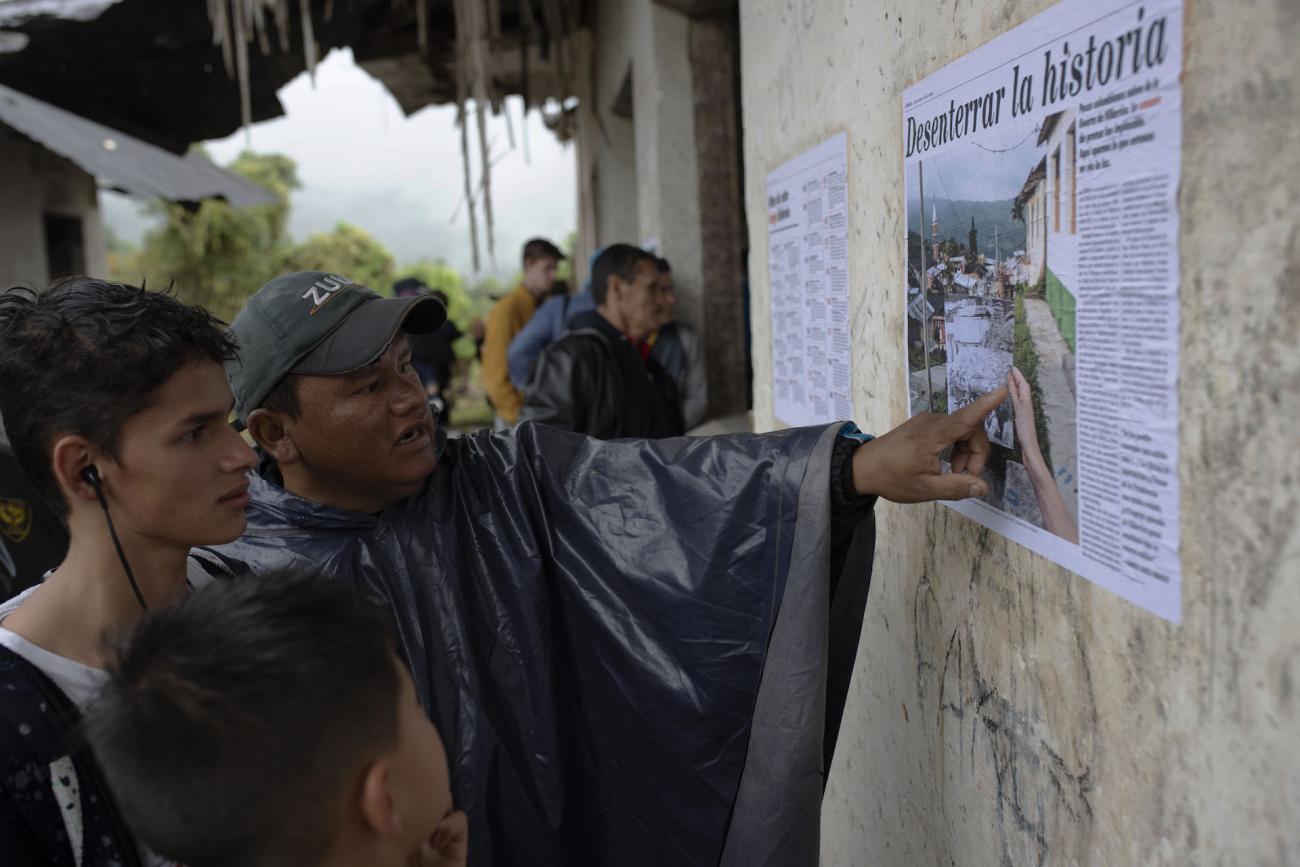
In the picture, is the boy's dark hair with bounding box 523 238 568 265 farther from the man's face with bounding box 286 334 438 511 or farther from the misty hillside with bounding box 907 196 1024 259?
the misty hillside with bounding box 907 196 1024 259

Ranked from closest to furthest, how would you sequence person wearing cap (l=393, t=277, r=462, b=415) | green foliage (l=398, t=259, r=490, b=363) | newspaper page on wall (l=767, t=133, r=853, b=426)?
newspaper page on wall (l=767, t=133, r=853, b=426) < person wearing cap (l=393, t=277, r=462, b=415) < green foliage (l=398, t=259, r=490, b=363)

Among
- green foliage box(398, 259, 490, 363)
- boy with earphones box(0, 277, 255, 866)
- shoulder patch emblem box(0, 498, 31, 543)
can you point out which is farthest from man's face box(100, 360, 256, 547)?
green foliage box(398, 259, 490, 363)

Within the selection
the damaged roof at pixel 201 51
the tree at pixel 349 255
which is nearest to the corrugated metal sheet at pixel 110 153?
the damaged roof at pixel 201 51

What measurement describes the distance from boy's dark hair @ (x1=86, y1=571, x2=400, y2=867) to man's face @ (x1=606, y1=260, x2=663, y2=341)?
3009 mm

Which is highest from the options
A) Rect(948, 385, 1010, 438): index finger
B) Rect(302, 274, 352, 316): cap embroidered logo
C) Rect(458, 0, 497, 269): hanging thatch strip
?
Rect(458, 0, 497, 269): hanging thatch strip

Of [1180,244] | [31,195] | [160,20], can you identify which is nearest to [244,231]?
[31,195]

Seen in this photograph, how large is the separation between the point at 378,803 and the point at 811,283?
61.3 inches

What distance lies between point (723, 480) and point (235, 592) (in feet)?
2.80

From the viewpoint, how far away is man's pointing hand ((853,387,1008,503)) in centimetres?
136

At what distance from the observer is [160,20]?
19.0ft

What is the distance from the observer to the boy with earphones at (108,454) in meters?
1.21

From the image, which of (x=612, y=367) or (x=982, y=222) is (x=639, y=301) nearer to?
(x=612, y=367)

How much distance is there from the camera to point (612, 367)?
150 inches

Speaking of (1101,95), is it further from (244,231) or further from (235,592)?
(244,231)
